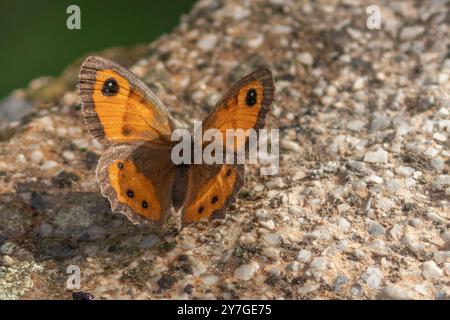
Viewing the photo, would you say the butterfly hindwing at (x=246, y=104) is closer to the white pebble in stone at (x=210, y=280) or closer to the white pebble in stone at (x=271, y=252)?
the white pebble in stone at (x=271, y=252)

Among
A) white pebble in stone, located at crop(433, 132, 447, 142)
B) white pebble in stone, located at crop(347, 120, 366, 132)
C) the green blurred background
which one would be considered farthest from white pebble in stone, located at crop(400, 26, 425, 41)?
the green blurred background

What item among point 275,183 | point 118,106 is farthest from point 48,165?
point 275,183

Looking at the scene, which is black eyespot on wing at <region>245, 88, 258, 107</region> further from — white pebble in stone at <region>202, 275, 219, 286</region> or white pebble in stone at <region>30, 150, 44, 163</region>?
white pebble in stone at <region>30, 150, 44, 163</region>

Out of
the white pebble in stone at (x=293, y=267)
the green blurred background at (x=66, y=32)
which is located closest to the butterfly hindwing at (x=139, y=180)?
the white pebble in stone at (x=293, y=267)

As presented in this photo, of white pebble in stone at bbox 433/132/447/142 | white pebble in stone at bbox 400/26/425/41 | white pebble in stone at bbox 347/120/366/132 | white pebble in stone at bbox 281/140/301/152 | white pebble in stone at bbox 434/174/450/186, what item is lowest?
white pebble in stone at bbox 434/174/450/186

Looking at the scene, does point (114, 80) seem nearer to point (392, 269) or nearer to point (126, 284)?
point (126, 284)
